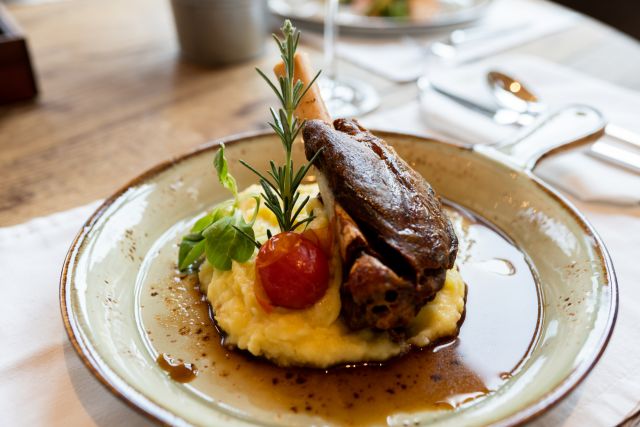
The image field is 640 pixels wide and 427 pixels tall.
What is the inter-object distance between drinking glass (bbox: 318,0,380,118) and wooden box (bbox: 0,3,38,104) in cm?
150

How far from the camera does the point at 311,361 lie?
1.54m

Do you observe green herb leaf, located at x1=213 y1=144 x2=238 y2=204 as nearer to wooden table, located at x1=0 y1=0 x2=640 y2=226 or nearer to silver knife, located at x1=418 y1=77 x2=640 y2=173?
wooden table, located at x1=0 y1=0 x2=640 y2=226

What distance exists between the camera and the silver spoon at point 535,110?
2523 millimetres

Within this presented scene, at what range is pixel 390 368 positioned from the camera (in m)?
1.56

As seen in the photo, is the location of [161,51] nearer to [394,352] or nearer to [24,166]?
[24,166]

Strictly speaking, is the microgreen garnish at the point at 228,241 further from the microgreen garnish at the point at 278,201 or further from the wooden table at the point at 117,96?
the wooden table at the point at 117,96

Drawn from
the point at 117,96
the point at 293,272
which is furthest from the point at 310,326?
the point at 117,96

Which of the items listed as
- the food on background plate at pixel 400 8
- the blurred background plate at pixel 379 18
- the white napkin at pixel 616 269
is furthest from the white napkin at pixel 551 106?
the food on background plate at pixel 400 8

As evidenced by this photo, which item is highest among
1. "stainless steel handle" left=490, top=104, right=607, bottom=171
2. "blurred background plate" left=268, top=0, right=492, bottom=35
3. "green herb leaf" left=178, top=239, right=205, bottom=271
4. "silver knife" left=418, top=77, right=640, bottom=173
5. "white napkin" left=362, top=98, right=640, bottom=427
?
"blurred background plate" left=268, top=0, right=492, bottom=35

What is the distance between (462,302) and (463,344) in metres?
0.13

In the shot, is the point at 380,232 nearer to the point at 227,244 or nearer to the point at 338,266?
the point at 338,266

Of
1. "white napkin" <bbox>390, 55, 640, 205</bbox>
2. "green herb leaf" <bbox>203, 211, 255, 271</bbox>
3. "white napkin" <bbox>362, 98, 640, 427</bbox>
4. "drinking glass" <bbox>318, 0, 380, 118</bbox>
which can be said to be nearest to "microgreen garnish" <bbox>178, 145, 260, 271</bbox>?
"green herb leaf" <bbox>203, 211, 255, 271</bbox>

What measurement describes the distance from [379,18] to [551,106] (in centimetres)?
142

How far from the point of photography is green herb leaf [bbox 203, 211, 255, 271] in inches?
67.4
